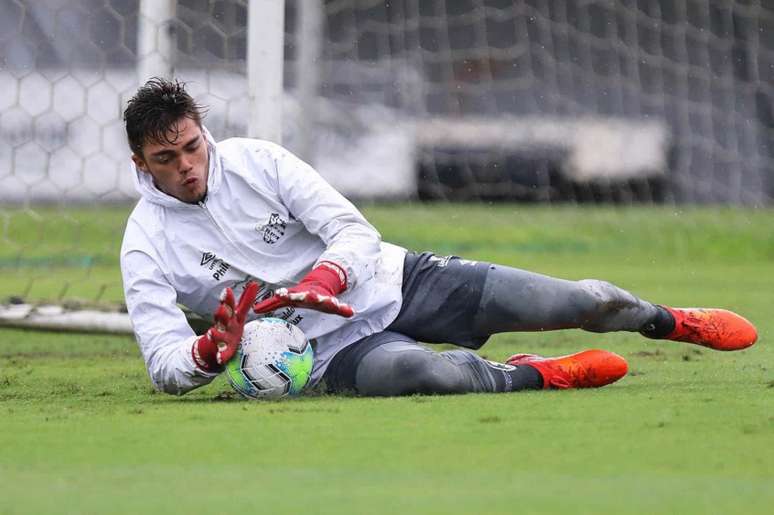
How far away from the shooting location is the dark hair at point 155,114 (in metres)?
4.34

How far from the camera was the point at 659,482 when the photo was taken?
2877 mm

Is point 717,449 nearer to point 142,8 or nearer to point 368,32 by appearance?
point 142,8

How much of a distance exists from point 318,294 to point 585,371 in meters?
0.97

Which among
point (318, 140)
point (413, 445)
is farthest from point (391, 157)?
point (413, 445)

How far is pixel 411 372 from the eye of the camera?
4281mm

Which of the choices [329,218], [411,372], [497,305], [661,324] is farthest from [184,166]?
[661,324]

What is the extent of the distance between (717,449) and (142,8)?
4.30 meters

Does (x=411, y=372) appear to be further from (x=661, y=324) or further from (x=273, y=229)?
(x=661, y=324)

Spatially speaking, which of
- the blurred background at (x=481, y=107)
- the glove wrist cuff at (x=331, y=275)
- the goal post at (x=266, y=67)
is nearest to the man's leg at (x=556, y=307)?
the glove wrist cuff at (x=331, y=275)

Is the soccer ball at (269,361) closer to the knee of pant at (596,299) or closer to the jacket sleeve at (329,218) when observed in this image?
the jacket sleeve at (329,218)

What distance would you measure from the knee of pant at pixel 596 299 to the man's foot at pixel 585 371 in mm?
221

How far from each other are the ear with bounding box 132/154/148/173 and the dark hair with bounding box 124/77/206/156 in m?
0.02

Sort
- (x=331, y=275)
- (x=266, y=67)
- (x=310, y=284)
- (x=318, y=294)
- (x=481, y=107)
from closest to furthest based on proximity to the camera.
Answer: (x=318, y=294), (x=310, y=284), (x=331, y=275), (x=266, y=67), (x=481, y=107)

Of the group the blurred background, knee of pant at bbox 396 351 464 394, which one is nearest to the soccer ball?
knee of pant at bbox 396 351 464 394
